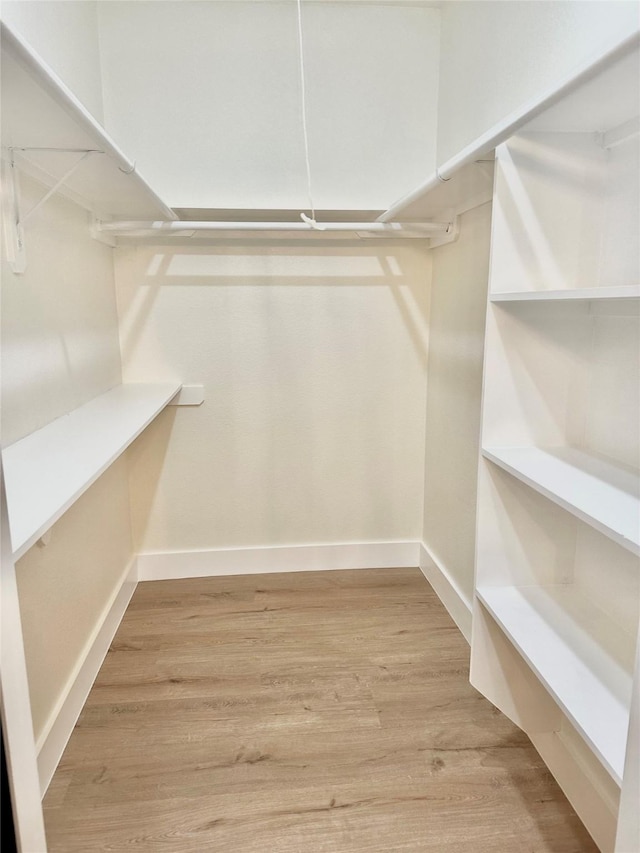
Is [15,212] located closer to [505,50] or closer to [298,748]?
[505,50]

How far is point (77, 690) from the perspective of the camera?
167 centimetres

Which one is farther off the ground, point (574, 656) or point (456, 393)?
point (456, 393)

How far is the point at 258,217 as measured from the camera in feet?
7.70

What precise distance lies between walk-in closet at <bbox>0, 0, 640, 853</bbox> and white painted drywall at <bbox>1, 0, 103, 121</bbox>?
0.02m

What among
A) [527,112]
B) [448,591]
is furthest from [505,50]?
[448,591]

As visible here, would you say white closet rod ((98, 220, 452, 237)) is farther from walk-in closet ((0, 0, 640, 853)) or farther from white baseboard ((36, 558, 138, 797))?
white baseboard ((36, 558, 138, 797))

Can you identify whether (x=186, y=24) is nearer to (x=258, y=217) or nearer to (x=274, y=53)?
(x=274, y=53)

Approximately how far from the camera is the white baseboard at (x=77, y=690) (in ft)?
4.68

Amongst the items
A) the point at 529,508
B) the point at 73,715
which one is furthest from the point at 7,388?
the point at 529,508

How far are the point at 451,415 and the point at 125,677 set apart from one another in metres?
1.52

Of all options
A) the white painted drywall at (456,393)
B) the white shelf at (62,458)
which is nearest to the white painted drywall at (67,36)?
the white shelf at (62,458)

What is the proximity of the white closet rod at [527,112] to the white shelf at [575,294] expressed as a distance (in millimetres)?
332

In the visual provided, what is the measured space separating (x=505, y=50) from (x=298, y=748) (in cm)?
215

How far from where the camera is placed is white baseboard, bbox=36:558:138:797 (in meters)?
1.43
